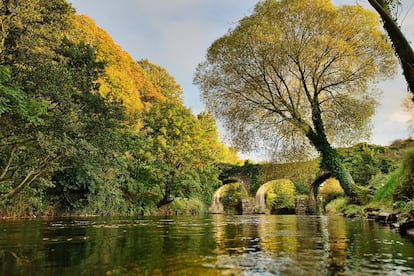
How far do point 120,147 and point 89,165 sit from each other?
1.84 metres

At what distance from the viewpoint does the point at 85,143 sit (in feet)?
31.9

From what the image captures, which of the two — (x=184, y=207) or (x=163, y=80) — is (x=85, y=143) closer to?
(x=184, y=207)

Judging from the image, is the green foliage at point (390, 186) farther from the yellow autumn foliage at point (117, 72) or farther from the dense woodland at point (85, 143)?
the yellow autumn foliage at point (117, 72)

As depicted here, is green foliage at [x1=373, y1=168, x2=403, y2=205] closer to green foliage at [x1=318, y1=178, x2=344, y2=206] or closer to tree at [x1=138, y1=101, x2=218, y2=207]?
tree at [x1=138, y1=101, x2=218, y2=207]

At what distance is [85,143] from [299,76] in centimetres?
A: 1029

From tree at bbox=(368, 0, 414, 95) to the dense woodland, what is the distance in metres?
2.16

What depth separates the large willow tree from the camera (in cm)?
1419

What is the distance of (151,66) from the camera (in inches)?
1914

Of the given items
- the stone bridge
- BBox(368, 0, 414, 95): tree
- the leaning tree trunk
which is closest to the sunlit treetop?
the leaning tree trunk

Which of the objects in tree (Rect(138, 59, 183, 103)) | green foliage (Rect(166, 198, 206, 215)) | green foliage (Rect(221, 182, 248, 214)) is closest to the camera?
green foliage (Rect(166, 198, 206, 215))

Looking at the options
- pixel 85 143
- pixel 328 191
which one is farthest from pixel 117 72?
pixel 85 143

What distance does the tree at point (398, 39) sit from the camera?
256 inches

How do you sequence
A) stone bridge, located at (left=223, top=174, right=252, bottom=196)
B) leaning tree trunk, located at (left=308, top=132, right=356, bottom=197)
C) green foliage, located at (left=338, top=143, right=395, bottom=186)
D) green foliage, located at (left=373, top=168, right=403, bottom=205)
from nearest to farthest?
1. green foliage, located at (left=373, top=168, right=403, bottom=205)
2. leaning tree trunk, located at (left=308, top=132, right=356, bottom=197)
3. green foliage, located at (left=338, top=143, right=395, bottom=186)
4. stone bridge, located at (left=223, top=174, right=252, bottom=196)

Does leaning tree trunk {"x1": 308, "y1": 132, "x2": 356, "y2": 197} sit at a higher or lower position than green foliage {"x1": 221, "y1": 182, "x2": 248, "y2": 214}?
higher
